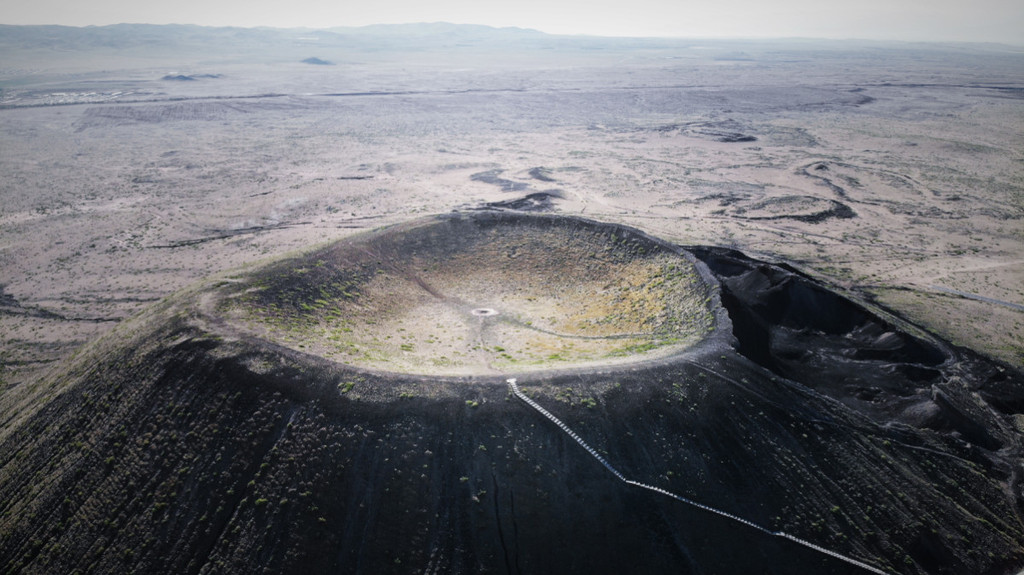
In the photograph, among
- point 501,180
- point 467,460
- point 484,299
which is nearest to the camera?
point 467,460

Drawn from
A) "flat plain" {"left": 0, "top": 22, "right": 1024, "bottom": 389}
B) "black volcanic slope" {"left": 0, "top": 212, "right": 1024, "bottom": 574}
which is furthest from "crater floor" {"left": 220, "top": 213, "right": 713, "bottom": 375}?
"flat plain" {"left": 0, "top": 22, "right": 1024, "bottom": 389}

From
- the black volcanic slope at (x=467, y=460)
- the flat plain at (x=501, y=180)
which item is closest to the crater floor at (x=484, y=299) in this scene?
the black volcanic slope at (x=467, y=460)

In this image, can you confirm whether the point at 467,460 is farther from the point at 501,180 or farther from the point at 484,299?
the point at 501,180

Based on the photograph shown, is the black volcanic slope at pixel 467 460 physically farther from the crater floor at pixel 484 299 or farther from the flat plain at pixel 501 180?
the flat plain at pixel 501 180

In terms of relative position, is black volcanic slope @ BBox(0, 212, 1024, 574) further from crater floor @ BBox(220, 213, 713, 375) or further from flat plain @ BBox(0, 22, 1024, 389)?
A: flat plain @ BBox(0, 22, 1024, 389)

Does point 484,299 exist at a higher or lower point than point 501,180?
lower

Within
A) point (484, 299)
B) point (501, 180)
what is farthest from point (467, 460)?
point (501, 180)
